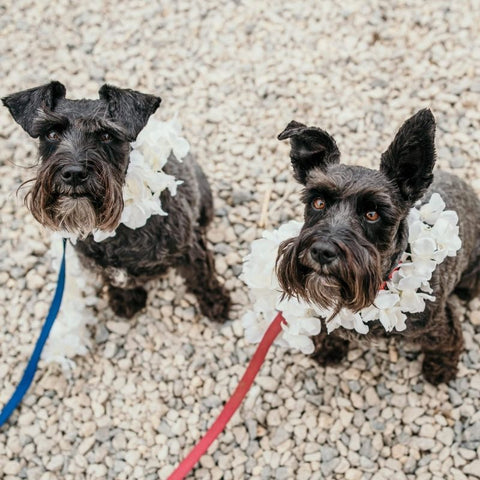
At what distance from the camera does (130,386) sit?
4609 millimetres

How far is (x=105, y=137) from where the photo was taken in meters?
3.50

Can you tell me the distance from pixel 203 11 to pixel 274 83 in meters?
1.24

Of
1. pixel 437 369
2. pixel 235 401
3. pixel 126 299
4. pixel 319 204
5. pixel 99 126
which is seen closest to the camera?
pixel 319 204

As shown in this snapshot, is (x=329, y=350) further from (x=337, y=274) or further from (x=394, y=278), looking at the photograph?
(x=337, y=274)

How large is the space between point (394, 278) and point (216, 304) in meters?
1.75

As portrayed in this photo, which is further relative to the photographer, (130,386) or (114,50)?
(114,50)

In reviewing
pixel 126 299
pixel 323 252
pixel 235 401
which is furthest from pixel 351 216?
pixel 126 299

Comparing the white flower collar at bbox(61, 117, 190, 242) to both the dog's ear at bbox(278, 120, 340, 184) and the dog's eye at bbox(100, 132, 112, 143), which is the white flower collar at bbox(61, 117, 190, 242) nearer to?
the dog's eye at bbox(100, 132, 112, 143)

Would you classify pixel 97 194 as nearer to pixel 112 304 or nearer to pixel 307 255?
pixel 307 255

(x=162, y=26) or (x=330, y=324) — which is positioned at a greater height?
(x=162, y=26)

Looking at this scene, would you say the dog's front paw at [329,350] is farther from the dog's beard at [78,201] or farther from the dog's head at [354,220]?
the dog's beard at [78,201]

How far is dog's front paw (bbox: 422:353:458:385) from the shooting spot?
4.19 metres

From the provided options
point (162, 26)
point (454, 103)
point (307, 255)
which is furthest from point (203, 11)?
point (307, 255)

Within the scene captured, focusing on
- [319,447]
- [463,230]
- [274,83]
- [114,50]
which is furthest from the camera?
[114,50]
